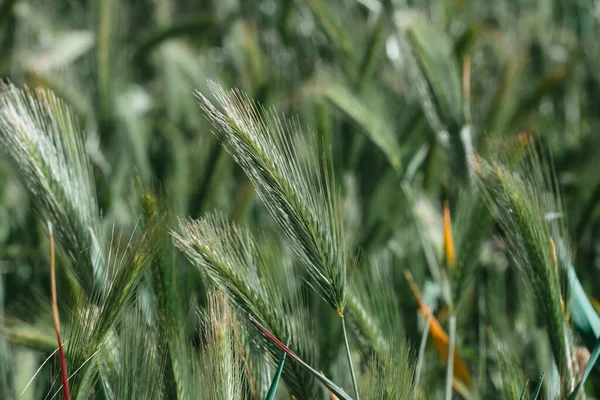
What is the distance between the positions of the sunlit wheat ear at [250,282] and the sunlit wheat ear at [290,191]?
0.04 m

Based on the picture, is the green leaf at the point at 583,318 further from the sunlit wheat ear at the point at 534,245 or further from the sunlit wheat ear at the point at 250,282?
the sunlit wheat ear at the point at 250,282

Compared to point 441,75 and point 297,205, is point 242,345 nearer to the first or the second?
point 297,205

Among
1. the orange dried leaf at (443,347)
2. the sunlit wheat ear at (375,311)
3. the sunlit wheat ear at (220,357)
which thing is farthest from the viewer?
the orange dried leaf at (443,347)

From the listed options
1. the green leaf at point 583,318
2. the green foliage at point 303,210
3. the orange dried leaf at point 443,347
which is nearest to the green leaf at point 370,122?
the green foliage at point 303,210

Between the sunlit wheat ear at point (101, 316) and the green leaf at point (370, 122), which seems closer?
the sunlit wheat ear at point (101, 316)

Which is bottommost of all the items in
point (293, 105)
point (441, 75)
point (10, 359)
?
point (10, 359)

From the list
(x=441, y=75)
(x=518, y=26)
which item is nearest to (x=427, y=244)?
(x=441, y=75)

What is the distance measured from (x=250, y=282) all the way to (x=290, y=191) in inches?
3.4

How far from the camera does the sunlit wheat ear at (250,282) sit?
1.88ft

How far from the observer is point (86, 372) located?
1.83 feet

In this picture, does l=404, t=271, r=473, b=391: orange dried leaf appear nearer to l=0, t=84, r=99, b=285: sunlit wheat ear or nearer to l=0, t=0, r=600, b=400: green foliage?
l=0, t=0, r=600, b=400: green foliage

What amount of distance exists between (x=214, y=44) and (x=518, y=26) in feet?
2.41

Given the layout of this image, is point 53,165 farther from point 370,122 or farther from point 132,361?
point 370,122

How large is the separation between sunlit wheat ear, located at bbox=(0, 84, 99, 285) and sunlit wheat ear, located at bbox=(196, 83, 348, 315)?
0.54 feet
